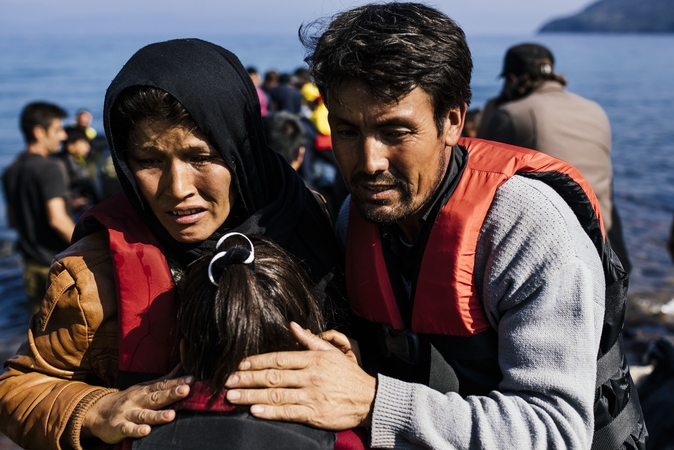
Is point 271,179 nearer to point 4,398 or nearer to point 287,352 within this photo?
point 287,352

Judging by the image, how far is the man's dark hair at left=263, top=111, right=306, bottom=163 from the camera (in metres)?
4.48

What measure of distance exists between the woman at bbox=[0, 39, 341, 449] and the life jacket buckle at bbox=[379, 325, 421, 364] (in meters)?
0.44

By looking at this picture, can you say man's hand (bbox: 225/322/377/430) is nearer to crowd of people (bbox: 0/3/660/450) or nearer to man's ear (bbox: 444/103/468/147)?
crowd of people (bbox: 0/3/660/450)

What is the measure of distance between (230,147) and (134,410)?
73 centimetres

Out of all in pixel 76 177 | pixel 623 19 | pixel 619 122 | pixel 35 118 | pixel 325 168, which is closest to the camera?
pixel 35 118

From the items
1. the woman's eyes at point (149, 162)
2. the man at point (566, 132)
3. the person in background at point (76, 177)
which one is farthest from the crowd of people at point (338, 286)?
the person in background at point (76, 177)

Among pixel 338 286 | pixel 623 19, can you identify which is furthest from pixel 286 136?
pixel 623 19

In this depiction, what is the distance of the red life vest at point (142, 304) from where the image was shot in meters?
1.68

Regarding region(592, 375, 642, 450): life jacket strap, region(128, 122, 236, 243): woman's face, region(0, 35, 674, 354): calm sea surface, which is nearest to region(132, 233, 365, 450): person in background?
region(128, 122, 236, 243): woman's face

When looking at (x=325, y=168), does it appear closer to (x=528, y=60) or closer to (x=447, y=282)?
(x=528, y=60)

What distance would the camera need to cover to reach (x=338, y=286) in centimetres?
204

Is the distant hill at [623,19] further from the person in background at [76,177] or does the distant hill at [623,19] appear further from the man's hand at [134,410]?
the man's hand at [134,410]

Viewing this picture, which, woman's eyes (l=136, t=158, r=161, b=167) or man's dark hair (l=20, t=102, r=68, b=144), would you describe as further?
man's dark hair (l=20, t=102, r=68, b=144)

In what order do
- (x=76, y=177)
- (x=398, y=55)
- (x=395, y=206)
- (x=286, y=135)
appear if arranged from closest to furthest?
(x=398, y=55)
(x=395, y=206)
(x=286, y=135)
(x=76, y=177)
